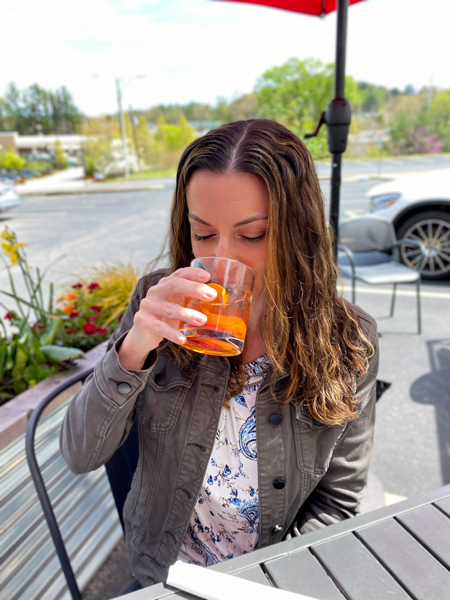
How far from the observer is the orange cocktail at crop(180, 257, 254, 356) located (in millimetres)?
749

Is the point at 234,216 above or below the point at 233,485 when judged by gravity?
above

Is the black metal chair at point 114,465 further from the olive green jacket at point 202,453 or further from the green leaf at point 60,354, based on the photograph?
the green leaf at point 60,354

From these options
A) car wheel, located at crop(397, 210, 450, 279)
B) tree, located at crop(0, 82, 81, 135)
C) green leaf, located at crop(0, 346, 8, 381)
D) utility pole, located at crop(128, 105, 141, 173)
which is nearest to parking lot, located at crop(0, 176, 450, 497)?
car wheel, located at crop(397, 210, 450, 279)

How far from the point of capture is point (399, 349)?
3637 millimetres

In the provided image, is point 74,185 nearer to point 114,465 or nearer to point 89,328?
point 89,328

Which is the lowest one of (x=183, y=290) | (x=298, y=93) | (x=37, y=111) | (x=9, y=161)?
(x=9, y=161)

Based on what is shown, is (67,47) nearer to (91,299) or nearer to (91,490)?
(91,299)

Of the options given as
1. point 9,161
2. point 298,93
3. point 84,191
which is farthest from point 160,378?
point 9,161

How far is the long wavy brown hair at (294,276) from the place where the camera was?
913 millimetres

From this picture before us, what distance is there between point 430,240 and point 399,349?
2.19 meters

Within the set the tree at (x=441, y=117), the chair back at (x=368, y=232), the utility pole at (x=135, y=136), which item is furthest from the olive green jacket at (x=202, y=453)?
the utility pole at (x=135, y=136)

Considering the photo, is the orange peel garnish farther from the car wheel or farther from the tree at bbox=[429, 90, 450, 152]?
the tree at bbox=[429, 90, 450, 152]

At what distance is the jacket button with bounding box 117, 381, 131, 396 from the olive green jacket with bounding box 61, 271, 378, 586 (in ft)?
0.34

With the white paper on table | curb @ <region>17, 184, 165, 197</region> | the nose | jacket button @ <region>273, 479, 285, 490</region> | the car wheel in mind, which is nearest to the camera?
the white paper on table
